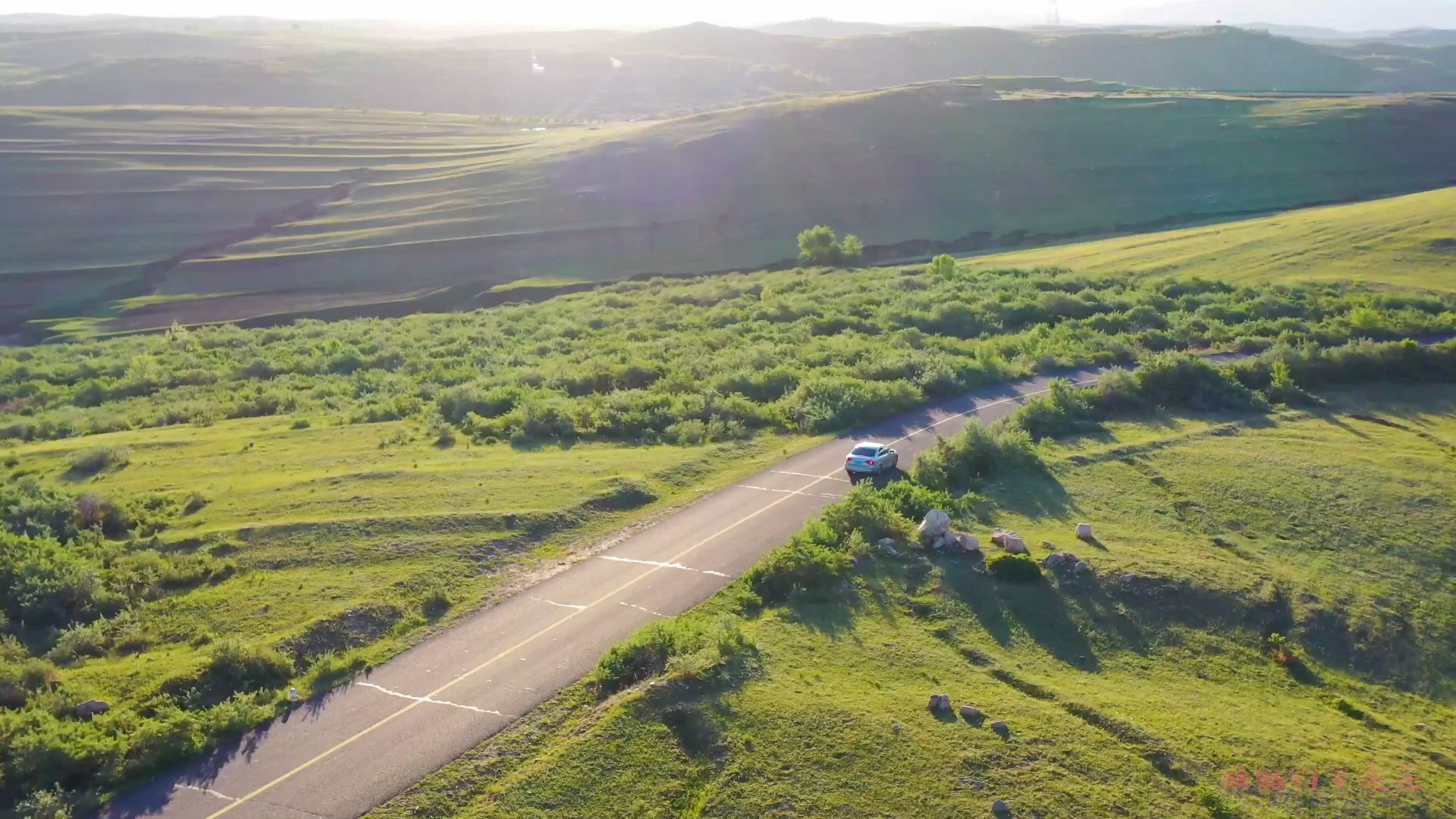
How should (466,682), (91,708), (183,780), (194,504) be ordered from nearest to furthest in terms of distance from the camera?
(183,780) → (91,708) → (466,682) → (194,504)

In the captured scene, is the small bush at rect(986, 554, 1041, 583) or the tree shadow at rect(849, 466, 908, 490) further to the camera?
the tree shadow at rect(849, 466, 908, 490)

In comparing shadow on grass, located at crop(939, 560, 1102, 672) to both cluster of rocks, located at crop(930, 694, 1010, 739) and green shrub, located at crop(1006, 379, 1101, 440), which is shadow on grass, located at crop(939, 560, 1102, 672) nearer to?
cluster of rocks, located at crop(930, 694, 1010, 739)

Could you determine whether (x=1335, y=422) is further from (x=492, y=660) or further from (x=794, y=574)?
(x=492, y=660)

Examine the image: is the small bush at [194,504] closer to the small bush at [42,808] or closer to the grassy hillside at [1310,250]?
the small bush at [42,808]

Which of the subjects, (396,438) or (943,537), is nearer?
(943,537)

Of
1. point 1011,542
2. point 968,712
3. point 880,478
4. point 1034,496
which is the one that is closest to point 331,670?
point 968,712

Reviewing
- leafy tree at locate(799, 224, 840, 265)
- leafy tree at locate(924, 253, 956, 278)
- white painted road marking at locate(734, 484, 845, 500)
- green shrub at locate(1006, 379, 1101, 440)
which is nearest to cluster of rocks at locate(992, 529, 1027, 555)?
white painted road marking at locate(734, 484, 845, 500)
